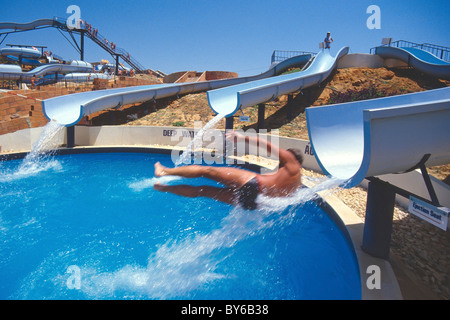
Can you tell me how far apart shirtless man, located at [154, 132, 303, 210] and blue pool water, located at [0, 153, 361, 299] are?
21cm

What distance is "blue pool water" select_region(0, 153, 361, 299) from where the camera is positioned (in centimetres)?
308

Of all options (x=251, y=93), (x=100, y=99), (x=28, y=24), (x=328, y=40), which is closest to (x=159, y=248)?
(x=251, y=93)

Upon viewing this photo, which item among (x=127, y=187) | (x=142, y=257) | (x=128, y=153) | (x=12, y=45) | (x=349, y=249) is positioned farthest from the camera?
(x=12, y=45)

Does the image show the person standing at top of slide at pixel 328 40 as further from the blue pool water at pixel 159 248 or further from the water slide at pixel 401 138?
the water slide at pixel 401 138

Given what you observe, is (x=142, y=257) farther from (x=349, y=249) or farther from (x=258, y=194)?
(x=349, y=249)

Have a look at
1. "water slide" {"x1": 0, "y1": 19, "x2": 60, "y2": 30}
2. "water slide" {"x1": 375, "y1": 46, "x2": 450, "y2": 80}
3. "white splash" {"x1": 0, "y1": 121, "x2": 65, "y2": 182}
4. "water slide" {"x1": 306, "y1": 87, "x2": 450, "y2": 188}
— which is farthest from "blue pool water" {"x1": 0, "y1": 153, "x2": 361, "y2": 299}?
"water slide" {"x1": 0, "y1": 19, "x2": 60, "y2": 30}

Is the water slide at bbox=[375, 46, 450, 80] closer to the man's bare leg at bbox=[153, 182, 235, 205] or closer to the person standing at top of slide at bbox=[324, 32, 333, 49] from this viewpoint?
the person standing at top of slide at bbox=[324, 32, 333, 49]

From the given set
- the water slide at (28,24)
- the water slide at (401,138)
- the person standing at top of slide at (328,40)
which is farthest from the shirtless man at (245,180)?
the water slide at (28,24)

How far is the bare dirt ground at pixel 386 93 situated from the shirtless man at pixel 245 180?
1.33 m

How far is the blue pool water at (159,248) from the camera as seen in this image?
121 inches
